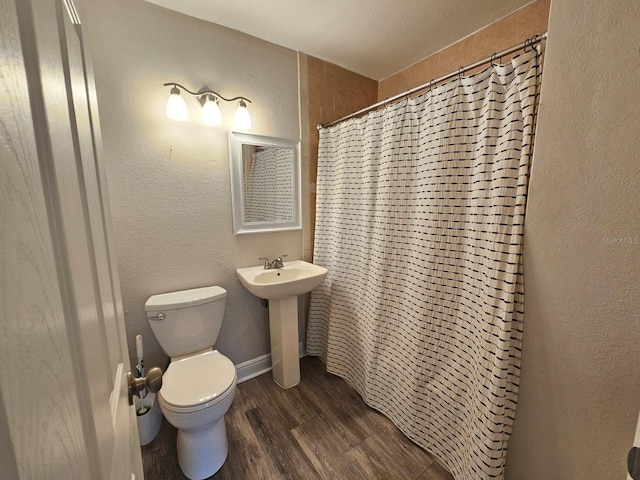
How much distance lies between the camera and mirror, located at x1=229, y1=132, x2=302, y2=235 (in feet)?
5.77

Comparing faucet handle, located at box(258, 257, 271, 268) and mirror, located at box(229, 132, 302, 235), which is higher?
mirror, located at box(229, 132, 302, 235)

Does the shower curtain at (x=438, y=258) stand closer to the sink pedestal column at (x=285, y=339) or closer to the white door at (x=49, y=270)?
the sink pedestal column at (x=285, y=339)

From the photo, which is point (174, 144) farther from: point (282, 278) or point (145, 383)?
point (145, 383)

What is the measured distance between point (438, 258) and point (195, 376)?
1.39 metres

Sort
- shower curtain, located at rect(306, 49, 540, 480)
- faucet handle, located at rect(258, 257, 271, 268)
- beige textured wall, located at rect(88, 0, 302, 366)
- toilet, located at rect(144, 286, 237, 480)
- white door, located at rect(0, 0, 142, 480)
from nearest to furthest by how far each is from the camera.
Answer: white door, located at rect(0, 0, 142, 480)
shower curtain, located at rect(306, 49, 540, 480)
toilet, located at rect(144, 286, 237, 480)
beige textured wall, located at rect(88, 0, 302, 366)
faucet handle, located at rect(258, 257, 271, 268)

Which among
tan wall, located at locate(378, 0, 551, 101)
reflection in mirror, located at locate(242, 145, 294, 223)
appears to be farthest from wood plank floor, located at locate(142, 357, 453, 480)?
tan wall, located at locate(378, 0, 551, 101)

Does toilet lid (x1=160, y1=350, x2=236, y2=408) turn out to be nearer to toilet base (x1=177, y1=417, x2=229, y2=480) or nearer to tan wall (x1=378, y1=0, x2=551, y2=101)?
toilet base (x1=177, y1=417, x2=229, y2=480)

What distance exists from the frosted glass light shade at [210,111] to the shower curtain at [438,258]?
0.78 meters

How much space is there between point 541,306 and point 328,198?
142 centimetres

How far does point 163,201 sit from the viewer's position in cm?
154

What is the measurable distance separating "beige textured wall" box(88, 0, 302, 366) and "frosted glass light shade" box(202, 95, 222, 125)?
0.07m

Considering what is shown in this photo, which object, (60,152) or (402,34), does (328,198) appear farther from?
(60,152)

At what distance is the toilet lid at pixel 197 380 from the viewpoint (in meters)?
1.16

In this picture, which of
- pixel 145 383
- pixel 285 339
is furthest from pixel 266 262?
pixel 145 383
